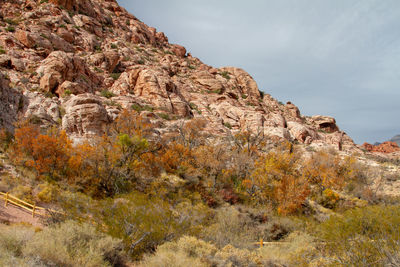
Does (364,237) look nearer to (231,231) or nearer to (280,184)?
(231,231)

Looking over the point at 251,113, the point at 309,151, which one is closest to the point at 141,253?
the point at 309,151

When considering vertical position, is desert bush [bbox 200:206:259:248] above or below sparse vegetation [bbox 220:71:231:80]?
below

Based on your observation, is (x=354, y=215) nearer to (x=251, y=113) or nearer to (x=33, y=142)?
(x=33, y=142)

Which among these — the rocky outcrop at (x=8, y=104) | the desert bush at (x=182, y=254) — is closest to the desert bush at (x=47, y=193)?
the desert bush at (x=182, y=254)

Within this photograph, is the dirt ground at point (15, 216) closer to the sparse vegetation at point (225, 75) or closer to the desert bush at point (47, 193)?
the desert bush at point (47, 193)

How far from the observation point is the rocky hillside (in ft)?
63.5

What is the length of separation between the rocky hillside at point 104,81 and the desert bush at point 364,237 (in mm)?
16883

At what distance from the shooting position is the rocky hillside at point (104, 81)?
19348 millimetres

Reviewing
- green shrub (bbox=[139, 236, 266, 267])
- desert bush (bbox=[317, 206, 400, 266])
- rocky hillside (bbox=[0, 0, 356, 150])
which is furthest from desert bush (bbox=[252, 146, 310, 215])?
rocky hillside (bbox=[0, 0, 356, 150])

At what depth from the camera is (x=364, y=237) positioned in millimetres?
6762

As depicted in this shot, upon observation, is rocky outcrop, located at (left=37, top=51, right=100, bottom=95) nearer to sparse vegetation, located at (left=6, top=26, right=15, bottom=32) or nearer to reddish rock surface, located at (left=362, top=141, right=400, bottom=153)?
sparse vegetation, located at (left=6, top=26, right=15, bottom=32)

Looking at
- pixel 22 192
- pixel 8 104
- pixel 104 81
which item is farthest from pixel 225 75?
pixel 22 192

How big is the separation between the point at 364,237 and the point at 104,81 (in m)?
32.4

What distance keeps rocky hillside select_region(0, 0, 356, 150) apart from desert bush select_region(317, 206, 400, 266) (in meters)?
16.9
